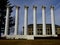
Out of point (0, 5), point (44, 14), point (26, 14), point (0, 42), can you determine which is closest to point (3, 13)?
point (0, 5)

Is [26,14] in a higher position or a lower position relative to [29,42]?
higher

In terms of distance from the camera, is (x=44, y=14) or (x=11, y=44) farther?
(x=44, y=14)

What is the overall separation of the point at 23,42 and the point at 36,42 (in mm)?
1418

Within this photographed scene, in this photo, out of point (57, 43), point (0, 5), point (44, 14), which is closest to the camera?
point (57, 43)

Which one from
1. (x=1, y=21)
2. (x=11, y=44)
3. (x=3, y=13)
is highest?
(x=3, y=13)

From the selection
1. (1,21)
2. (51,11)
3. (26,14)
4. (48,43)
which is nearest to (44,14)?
(51,11)

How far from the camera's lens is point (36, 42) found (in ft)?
47.1

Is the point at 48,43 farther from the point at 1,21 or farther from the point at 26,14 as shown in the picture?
the point at 1,21

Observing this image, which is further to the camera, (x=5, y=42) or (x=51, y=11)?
(x=51, y=11)

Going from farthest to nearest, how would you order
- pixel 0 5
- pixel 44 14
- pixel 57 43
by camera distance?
pixel 0 5
pixel 44 14
pixel 57 43

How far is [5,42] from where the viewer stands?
1459 centimetres

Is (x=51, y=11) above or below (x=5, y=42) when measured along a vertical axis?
above

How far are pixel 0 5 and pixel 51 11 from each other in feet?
77.9

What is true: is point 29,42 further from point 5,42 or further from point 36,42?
point 5,42
